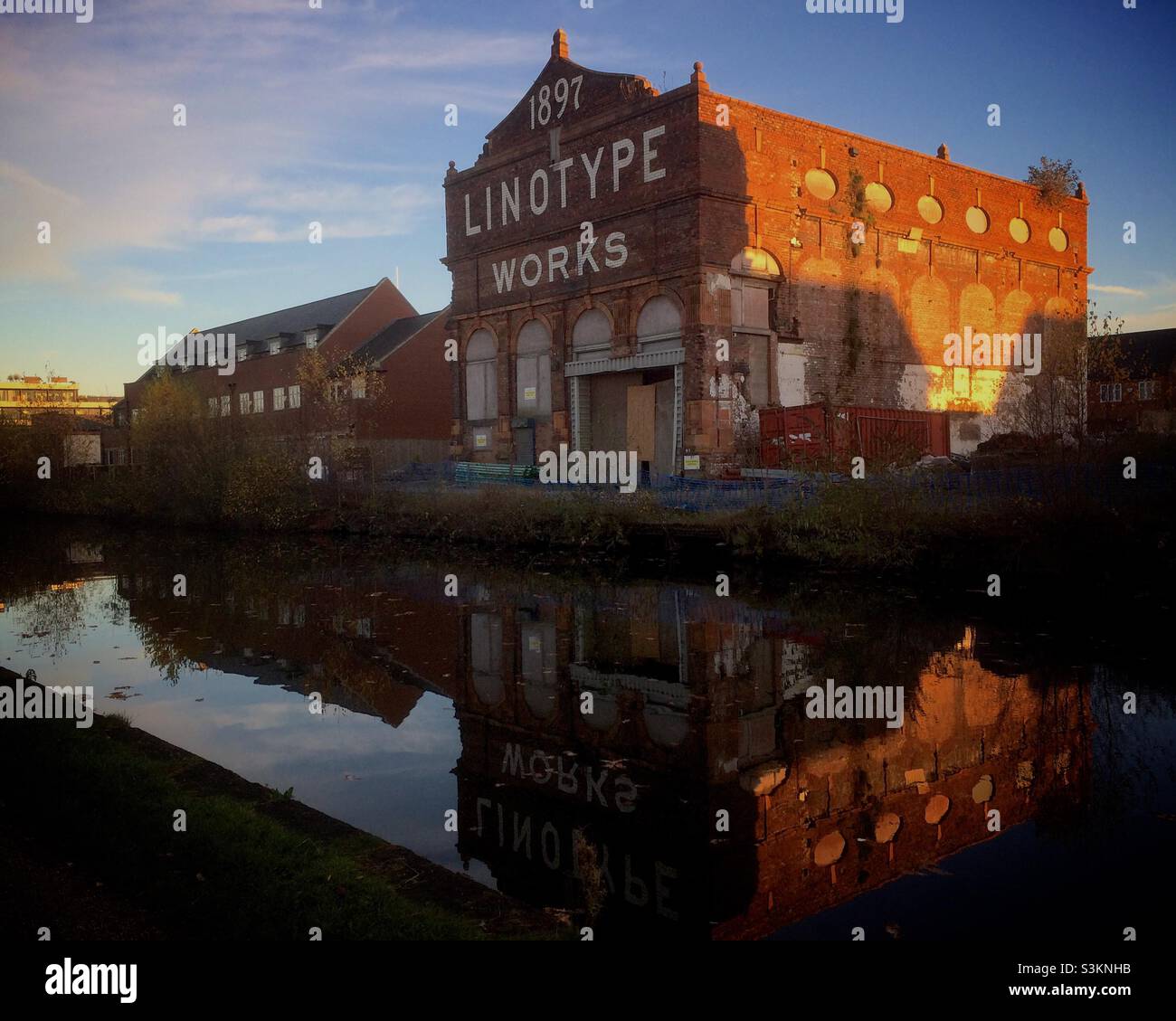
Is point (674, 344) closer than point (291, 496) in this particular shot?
Yes

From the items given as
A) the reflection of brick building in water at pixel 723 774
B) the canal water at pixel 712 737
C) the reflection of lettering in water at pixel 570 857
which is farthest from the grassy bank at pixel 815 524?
the reflection of lettering in water at pixel 570 857

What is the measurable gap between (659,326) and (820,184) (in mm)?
7925

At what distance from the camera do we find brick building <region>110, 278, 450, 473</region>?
44344 millimetres

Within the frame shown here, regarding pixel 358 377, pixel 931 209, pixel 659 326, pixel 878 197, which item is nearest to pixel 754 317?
pixel 659 326

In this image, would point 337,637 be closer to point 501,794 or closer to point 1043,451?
point 501,794

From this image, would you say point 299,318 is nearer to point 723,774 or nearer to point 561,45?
point 561,45

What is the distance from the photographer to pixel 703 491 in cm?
2372

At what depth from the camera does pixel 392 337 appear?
49219mm

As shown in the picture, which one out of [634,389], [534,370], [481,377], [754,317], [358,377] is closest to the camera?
[754,317]

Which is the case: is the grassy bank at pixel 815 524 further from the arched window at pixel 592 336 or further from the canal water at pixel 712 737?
the arched window at pixel 592 336

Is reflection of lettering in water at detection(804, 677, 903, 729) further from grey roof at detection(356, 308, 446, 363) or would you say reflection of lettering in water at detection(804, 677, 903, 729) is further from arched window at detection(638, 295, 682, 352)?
grey roof at detection(356, 308, 446, 363)

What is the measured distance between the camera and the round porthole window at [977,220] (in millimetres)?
36125
